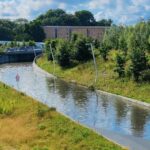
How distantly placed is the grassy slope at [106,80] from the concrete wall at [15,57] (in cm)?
2514

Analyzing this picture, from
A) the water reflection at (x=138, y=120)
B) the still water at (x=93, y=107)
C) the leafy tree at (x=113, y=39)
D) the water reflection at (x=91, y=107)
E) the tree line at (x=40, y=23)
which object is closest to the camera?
the water reflection at (x=138, y=120)

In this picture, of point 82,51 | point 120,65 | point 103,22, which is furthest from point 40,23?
point 120,65

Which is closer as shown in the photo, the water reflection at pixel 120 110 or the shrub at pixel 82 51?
the water reflection at pixel 120 110

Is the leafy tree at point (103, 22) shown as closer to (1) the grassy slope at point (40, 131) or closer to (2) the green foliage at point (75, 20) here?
(2) the green foliage at point (75, 20)

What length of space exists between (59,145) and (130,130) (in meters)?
10.7

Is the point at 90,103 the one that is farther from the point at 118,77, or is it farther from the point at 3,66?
the point at 3,66

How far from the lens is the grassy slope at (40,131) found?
81.0 ft

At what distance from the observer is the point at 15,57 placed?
102 meters

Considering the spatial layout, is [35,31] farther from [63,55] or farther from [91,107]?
[91,107]

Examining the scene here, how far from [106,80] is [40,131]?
28.5 meters

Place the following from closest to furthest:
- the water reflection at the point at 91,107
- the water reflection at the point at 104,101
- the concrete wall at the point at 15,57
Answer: the water reflection at the point at 91,107
the water reflection at the point at 104,101
the concrete wall at the point at 15,57

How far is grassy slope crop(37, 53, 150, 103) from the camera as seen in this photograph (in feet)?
157

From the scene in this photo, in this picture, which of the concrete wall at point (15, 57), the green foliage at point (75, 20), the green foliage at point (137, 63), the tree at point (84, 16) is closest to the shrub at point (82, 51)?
the green foliage at point (137, 63)

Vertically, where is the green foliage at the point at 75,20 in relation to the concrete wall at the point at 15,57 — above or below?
above
